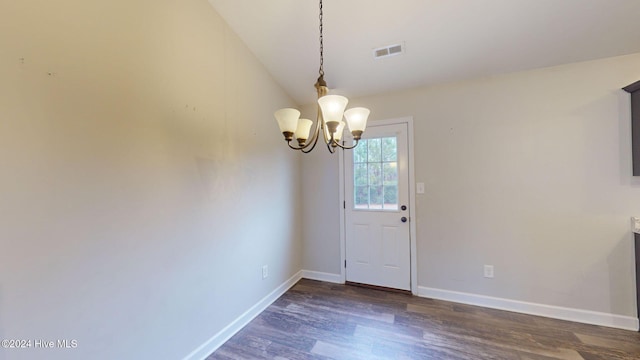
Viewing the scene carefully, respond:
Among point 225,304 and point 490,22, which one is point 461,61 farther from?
point 225,304

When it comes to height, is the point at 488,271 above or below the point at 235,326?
above

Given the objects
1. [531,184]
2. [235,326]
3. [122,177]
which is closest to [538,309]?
[531,184]

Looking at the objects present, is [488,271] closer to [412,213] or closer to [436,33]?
[412,213]

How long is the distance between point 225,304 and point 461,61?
10.5 feet

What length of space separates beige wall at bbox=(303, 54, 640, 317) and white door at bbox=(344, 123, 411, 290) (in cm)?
18

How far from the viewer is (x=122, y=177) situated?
1.44 metres

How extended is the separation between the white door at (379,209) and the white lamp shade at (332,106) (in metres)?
1.79

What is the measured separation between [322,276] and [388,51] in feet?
9.30

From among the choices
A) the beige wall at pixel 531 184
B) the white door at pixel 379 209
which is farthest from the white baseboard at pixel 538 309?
the white door at pixel 379 209

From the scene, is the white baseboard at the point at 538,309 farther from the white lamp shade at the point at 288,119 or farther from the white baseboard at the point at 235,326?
the white lamp shade at the point at 288,119

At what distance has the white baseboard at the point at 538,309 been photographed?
7.17 feet

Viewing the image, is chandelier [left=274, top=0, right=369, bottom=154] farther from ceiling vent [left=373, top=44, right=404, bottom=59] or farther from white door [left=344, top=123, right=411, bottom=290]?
white door [left=344, top=123, right=411, bottom=290]

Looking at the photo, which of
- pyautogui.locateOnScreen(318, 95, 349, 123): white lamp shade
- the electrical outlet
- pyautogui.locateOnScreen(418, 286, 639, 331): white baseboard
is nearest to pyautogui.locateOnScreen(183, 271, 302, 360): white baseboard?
pyautogui.locateOnScreen(418, 286, 639, 331): white baseboard

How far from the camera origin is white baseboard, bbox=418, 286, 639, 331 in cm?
219
